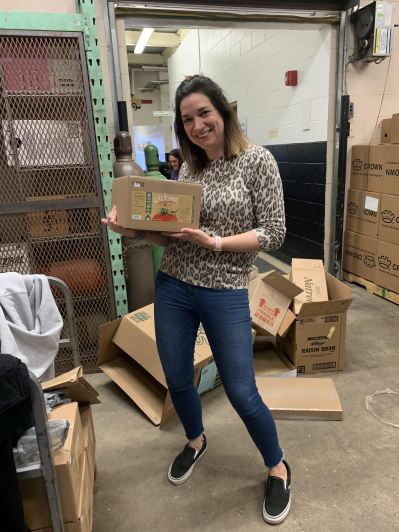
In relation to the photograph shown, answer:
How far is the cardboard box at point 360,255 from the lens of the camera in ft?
11.3

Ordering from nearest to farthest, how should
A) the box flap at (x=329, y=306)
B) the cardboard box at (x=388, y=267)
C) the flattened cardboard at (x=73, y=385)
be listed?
1. the flattened cardboard at (x=73, y=385)
2. the box flap at (x=329, y=306)
3. the cardboard box at (x=388, y=267)

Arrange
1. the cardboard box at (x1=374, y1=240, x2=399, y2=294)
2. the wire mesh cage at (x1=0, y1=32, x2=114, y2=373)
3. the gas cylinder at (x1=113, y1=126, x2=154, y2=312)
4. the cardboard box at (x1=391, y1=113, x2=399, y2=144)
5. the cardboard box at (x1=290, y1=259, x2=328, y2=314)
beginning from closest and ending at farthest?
the wire mesh cage at (x1=0, y1=32, x2=114, y2=373), the cardboard box at (x1=290, y1=259, x2=328, y2=314), the gas cylinder at (x1=113, y1=126, x2=154, y2=312), the cardboard box at (x1=391, y1=113, x2=399, y2=144), the cardboard box at (x1=374, y1=240, x2=399, y2=294)

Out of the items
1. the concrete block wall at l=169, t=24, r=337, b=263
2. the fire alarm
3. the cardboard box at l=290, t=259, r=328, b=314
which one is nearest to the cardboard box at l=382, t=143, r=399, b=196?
the concrete block wall at l=169, t=24, r=337, b=263

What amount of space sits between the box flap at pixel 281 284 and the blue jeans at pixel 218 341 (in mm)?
943

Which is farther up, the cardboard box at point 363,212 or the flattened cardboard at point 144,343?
the cardboard box at point 363,212

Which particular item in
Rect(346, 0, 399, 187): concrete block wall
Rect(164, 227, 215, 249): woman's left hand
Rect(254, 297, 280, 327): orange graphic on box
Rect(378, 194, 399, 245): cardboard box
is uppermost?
Rect(346, 0, 399, 187): concrete block wall

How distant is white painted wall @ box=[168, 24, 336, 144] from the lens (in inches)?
139

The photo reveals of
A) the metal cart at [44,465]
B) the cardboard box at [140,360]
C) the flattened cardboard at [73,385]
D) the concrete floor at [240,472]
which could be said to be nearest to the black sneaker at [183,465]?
the concrete floor at [240,472]

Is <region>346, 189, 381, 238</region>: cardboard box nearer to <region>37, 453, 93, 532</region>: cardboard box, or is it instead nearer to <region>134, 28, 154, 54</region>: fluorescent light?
<region>37, 453, 93, 532</region>: cardboard box

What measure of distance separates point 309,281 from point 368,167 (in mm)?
1508

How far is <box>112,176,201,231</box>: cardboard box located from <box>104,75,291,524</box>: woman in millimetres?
50

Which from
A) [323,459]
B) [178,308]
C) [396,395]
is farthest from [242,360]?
[396,395]

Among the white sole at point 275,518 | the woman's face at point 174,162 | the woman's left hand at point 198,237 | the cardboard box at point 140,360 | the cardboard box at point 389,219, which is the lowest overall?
the white sole at point 275,518

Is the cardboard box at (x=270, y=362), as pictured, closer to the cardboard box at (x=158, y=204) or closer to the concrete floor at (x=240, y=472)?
the concrete floor at (x=240, y=472)
